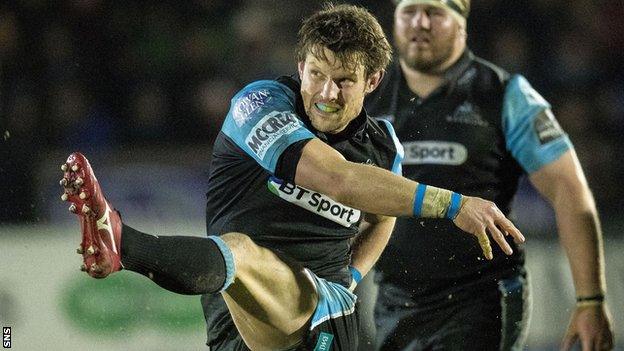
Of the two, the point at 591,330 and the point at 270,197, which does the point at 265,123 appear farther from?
the point at 591,330

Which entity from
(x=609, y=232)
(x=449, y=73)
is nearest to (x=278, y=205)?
(x=449, y=73)

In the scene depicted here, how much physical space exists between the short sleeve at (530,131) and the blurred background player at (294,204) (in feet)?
3.35

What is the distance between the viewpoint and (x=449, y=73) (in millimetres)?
5660

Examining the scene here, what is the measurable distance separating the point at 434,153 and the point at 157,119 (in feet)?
8.40

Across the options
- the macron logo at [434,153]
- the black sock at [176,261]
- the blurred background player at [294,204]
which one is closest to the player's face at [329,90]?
the blurred background player at [294,204]

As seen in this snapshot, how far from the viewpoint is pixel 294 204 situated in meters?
4.31

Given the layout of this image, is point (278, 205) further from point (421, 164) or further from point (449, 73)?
point (449, 73)

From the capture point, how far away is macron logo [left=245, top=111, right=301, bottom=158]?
4.03m

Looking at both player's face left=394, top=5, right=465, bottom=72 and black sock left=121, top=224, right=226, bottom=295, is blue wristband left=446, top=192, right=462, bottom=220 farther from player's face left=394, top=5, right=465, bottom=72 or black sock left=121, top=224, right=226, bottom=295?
player's face left=394, top=5, right=465, bottom=72

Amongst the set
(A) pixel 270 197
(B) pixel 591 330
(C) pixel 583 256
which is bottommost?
(B) pixel 591 330

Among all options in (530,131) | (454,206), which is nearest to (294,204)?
(454,206)

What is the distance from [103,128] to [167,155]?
63cm

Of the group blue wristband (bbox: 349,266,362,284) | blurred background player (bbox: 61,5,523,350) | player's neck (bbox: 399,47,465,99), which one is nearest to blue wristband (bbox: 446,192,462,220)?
blurred background player (bbox: 61,5,523,350)

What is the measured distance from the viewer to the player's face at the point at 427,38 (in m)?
5.66
